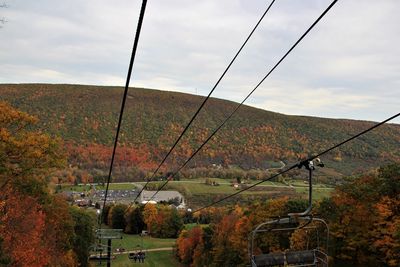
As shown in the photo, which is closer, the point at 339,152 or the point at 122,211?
the point at 122,211

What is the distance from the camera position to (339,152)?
647ft

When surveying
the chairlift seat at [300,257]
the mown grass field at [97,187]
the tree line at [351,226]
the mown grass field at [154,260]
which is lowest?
the mown grass field at [154,260]

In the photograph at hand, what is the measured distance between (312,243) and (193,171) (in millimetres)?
145947

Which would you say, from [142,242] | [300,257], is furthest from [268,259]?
[142,242]

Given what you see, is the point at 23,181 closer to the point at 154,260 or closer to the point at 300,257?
the point at 300,257

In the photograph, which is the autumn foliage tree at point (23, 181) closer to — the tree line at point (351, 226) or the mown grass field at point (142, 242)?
the tree line at point (351, 226)

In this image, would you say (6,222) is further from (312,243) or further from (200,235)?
(200,235)

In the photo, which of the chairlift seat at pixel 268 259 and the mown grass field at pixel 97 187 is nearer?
the chairlift seat at pixel 268 259

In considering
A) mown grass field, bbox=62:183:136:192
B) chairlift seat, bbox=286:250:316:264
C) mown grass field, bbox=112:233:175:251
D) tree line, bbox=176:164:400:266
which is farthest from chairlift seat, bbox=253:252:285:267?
mown grass field, bbox=62:183:136:192

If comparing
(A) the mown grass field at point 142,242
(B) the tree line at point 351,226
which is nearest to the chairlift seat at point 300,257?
(B) the tree line at point 351,226

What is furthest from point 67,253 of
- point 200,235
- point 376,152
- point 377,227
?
point 376,152

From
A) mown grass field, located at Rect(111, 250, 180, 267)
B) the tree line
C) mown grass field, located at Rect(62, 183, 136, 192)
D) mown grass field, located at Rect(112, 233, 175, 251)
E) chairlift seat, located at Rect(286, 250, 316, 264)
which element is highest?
chairlift seat, located at Rect(286, 250, 316, 264)

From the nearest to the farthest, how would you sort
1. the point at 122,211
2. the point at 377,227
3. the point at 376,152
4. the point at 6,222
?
the point at 6,222, the point at 377,227, the point at 122,211, the point at 376,152

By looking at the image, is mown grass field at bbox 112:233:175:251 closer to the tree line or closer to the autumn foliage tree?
the tree line
